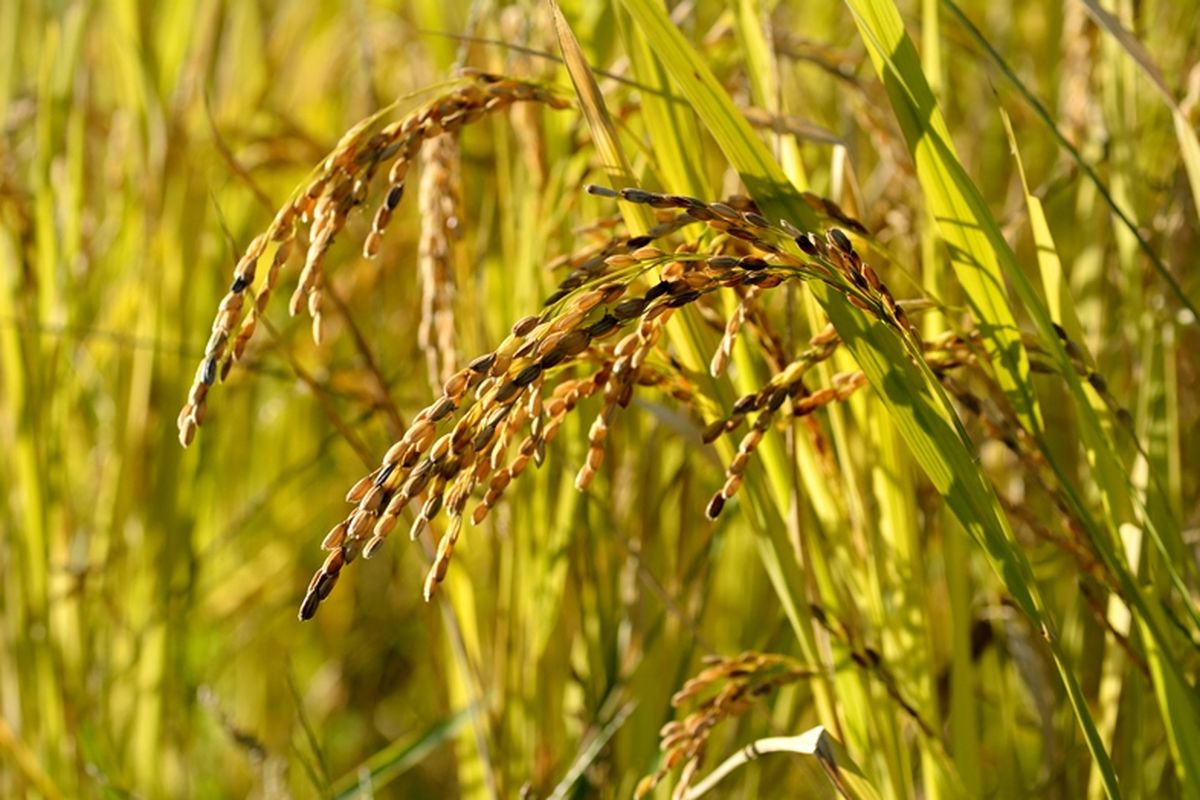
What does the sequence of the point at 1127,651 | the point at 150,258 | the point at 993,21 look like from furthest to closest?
1. the point at 993,21
2. the point at 150,258
3. the point at 1127,651

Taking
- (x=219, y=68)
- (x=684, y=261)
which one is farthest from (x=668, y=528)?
(x=219, y=68)

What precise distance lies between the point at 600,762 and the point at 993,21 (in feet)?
4.82

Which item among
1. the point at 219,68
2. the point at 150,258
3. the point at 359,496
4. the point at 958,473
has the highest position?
the point at 219,68

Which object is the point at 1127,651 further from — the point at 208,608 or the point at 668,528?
the point at 208,608

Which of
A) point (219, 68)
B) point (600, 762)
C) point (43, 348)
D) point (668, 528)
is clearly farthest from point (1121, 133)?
A: point (219, 68)

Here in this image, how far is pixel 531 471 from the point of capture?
1.19 metres

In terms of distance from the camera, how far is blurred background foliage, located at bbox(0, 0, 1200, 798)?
1025 millimetres

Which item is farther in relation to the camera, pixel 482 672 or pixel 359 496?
pixel 482 672

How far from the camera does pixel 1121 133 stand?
114cm

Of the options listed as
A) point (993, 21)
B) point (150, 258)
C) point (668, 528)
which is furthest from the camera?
point (993, 21)

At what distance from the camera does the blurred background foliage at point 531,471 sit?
1025 millimetres

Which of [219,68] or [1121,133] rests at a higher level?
[219,68]

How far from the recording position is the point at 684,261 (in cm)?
64

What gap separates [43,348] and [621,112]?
765 millimetres
